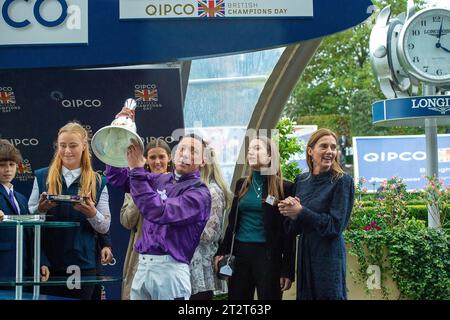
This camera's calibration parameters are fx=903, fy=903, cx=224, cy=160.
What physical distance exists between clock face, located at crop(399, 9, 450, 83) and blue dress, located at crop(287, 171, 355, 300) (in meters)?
6.80

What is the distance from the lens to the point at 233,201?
6.97 m

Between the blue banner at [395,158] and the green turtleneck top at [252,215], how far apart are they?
20.2m

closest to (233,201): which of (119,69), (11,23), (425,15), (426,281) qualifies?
(119,69)

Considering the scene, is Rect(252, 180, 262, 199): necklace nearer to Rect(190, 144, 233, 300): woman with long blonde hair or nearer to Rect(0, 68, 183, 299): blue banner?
Rect(190, 144, 233, 300): woman with long blonde hair

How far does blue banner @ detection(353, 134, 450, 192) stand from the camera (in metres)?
27.1

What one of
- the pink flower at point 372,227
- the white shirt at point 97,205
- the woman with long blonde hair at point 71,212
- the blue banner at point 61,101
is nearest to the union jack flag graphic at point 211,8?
the blue banner at point 61,101

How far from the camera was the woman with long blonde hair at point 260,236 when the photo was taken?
6.76 m

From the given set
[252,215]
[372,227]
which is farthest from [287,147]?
[252,215]

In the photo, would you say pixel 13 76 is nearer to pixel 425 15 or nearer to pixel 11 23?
pixel 11 23

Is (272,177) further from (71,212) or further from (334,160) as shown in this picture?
(71,212)

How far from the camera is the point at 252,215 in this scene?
6824 millimetres

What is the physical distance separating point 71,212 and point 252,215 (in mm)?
1359

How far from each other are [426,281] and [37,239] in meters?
4.62

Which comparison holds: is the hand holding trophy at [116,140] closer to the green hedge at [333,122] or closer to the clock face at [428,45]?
the clock face at [428,45]
